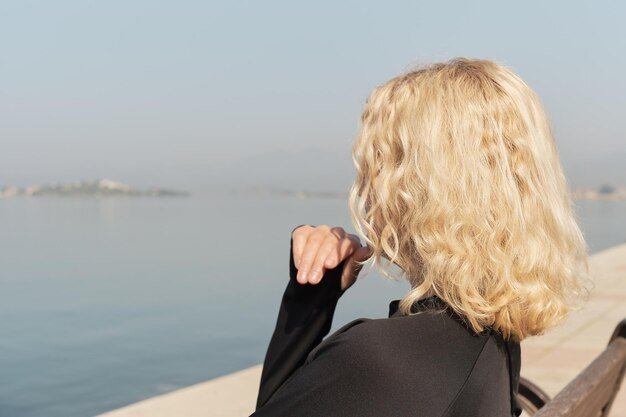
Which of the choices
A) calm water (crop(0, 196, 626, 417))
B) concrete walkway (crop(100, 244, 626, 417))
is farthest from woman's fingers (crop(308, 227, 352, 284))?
concrete walkway (crop(100, 244, 626, 417))

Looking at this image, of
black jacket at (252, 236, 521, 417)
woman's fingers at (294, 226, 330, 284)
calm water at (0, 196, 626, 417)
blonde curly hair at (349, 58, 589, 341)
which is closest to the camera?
black jacket at (252, 236, 521, 417)

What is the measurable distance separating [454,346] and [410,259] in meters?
0.21

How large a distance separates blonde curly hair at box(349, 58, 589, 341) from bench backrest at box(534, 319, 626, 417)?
0.43ft

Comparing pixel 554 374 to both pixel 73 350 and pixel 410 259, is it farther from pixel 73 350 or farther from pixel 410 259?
pixel 73 350

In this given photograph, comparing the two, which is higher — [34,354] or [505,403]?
[505,403]

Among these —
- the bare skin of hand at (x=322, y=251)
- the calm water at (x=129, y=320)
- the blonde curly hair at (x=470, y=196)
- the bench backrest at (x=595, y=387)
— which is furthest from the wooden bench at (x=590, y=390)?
the bare skin of hand at (x=322, y=251)

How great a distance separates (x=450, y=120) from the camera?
1.41 meters

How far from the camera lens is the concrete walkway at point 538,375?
425 centimetres

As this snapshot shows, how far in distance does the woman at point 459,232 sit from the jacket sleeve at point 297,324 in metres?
0.26

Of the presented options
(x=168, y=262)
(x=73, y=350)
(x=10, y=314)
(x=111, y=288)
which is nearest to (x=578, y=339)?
(x=73, y=350)

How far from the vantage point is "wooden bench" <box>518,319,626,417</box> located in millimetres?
1459

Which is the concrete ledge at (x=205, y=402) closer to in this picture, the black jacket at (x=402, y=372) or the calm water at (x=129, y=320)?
the calm water at (x=129, y=320)

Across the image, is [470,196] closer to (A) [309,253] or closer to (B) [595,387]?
(A) [309,253]

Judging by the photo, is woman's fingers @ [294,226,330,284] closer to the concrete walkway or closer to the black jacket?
the black jacket
